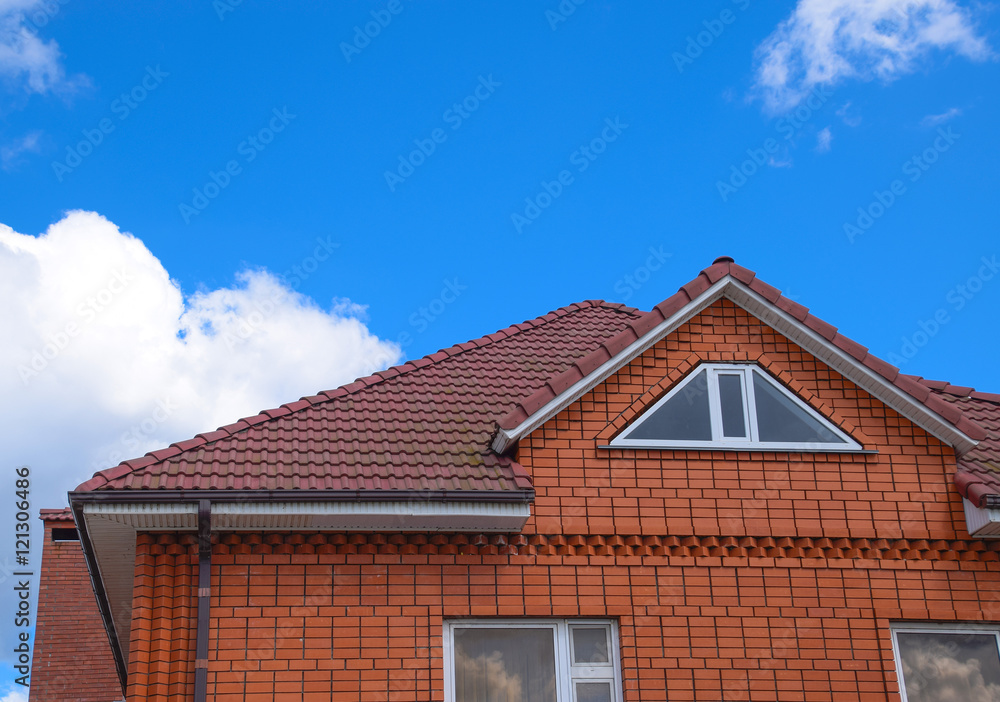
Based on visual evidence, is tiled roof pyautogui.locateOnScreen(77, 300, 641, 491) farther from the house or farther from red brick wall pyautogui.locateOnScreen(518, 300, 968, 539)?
red brick wall pyautogui.locateOnScreen(518, 300, 968, 539)

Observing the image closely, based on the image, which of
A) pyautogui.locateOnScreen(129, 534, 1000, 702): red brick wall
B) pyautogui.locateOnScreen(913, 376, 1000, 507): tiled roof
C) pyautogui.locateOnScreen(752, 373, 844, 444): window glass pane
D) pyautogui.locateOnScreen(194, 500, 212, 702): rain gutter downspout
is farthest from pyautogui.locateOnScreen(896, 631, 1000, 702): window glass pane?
pyautogui.locateOnScreen(194, 500, 212, 702): rain gutter downspout

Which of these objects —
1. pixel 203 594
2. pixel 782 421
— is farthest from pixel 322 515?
pixel 782 421

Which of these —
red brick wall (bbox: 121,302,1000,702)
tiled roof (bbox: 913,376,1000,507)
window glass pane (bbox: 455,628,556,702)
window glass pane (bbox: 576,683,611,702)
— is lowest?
window glass pane (bbox: 576,683,611,702)

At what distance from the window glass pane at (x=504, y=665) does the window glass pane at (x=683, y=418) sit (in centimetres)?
206

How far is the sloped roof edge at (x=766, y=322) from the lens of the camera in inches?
339

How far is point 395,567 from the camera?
8070mm

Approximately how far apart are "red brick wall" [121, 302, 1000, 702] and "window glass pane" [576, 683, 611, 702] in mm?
229

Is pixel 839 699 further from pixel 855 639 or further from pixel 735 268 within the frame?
pixel 735 268

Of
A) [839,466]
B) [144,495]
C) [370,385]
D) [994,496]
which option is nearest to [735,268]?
[839,466]

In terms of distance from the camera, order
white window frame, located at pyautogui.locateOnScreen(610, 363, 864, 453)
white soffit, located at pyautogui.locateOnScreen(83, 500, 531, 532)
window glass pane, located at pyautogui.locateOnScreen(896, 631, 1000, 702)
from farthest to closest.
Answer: white window frame, located at pyautogui.locateOnScreen(610, 363, 864, 453) < window glass pane, located at pyautogui.locateOnScreen(896, 631, 1000, 702) < white soffit, located at pyautogui.locateOnScreen(83, 500, 531, 532)

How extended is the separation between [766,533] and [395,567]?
3.30 metres

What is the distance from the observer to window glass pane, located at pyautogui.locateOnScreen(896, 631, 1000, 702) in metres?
8.23

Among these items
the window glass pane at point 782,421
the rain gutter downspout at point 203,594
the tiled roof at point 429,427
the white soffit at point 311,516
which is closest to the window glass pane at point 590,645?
the white soffit at point 311,516

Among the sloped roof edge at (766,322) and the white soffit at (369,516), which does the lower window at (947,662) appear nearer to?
the sloped roof edge at (766,322)
